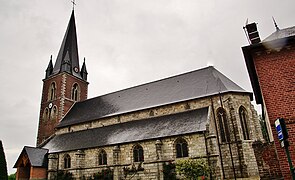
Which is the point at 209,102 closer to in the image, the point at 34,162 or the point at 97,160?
the point at 97,160

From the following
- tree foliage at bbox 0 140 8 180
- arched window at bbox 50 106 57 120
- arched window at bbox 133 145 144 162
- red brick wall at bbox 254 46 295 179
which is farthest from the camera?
arched window at bbox 50 106 57 120

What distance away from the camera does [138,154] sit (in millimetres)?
18281

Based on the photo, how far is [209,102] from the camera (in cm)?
1948

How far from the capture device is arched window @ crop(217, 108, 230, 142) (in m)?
17.9

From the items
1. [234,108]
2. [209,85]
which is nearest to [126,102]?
[209,85]

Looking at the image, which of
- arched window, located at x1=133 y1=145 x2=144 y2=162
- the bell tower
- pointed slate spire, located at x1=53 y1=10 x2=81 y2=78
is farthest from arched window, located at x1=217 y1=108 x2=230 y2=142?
pointed slate spire, located at x1=53 y1=10 x2=81 y2=78

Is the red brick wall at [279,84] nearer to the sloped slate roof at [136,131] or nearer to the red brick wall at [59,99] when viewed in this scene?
the sloped slate roof at [136,131]

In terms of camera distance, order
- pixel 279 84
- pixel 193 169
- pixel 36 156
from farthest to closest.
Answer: pixel 36 156 → pixel 193 169 → pixel 279 84

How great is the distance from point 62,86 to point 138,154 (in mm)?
16049

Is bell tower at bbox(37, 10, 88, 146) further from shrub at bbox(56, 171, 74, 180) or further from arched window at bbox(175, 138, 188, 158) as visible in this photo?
arched window at bbox(175, 138, 188, 158)

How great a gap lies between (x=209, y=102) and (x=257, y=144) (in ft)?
37.4

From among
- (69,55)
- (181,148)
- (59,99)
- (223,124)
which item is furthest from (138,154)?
(69,55)

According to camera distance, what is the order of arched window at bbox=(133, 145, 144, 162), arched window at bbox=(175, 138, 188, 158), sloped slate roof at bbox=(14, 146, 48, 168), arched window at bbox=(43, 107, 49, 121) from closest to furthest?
arched window at bbox=(175, 138, 188, 158), arched window at bbox=(133, 145, 144, 162), sloped slate roof at bbox=(14, 146, 48, 168), arched window at bbox=(43, 107, 49, 121)

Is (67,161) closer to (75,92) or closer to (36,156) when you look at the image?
(36,156)
